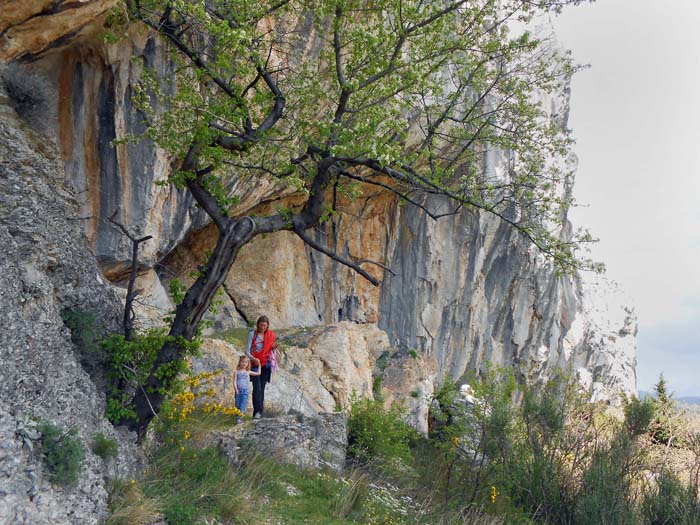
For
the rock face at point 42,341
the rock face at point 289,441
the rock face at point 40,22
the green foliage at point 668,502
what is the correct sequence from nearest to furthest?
the rock face at point 42,341, the rock face at point 40,22, the rock face at point 289,441, the green foliage at point 668,502

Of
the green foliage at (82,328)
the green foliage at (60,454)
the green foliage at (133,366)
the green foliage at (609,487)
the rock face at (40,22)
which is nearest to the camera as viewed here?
the green foliage at (60,454)

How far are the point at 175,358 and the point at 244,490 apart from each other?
5.13 feet

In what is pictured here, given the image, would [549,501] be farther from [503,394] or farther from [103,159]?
[103,159]

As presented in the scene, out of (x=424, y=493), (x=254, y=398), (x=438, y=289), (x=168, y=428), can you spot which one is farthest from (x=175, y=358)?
(x=438, y=289)

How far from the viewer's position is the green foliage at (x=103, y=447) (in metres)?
5.41

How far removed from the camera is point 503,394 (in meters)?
10.2

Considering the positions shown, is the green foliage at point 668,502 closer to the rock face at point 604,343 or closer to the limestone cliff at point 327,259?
the limestone cliff at point 327,259

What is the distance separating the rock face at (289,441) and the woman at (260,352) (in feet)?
2.89

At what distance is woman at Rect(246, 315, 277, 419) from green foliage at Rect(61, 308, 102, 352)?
127 inches

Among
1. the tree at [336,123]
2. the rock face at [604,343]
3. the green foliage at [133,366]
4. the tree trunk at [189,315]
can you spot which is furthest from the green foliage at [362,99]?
the rock face at [604,343]

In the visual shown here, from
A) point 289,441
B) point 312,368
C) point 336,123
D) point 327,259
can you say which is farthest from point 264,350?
point 327,259

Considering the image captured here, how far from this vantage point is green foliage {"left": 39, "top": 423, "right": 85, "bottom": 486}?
14.9 ft

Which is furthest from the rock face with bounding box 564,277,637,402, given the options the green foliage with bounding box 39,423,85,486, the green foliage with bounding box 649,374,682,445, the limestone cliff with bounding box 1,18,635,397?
the green foliage with bounding box 39,423,85,486

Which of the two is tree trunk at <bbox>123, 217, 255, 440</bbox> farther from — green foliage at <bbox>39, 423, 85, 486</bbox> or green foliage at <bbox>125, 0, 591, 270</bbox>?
green foliage at <bbox>39, 423, 85, 486</bbox>
